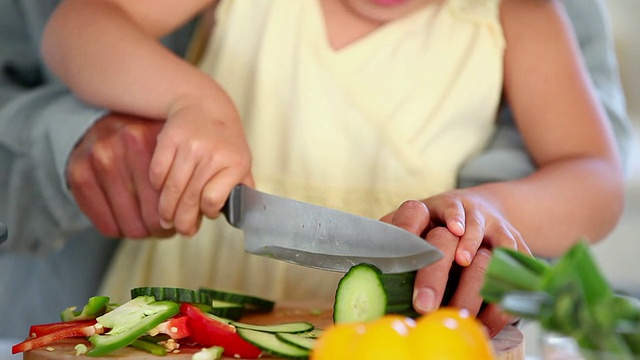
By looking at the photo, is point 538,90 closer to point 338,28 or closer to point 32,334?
point 338,28

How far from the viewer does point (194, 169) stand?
82 cm

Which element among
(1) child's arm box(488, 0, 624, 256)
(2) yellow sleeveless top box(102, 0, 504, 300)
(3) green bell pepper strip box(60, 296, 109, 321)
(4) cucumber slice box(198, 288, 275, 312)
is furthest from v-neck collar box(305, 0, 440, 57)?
(3) green bell pepper strip box(60, 296, 109, 321)

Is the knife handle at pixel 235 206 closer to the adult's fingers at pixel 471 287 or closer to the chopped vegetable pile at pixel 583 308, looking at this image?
the adult's fingers at pixel 471 287

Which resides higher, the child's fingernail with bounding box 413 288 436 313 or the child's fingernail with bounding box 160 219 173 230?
the child's fingernail with bounding box 160 219 173 230

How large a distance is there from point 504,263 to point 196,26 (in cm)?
82

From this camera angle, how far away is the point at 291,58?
1052mm

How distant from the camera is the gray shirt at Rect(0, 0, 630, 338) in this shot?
981 mm

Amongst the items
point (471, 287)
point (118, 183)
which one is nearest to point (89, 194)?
point (118, 183)

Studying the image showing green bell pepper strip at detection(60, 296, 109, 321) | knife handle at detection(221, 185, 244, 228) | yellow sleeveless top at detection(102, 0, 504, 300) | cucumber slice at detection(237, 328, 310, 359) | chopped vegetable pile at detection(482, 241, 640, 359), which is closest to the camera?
chopped vegetable pile at detection(482, 241, 640, 359)

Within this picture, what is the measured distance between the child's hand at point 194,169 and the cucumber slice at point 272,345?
0.71ft

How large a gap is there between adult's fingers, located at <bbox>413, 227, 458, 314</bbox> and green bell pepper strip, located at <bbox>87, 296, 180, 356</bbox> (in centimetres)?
19

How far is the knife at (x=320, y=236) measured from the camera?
623 mm

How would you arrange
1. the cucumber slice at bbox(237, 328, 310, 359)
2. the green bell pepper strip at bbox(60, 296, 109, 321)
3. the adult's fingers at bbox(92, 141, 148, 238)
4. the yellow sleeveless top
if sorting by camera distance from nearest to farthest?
the cucumber slice at bbox(237, 328, 310, 359) → the green bell pepper strip at bbox(60, 296, 109, 321) → the adult's fingers at bbox(92, 141, 148, 238) → the yellow sleeveless top

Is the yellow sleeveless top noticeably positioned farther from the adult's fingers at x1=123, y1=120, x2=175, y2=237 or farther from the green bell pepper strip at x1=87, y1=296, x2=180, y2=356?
the green bell pepper strip at x1=87, y1=296, x2=180, y2=356
